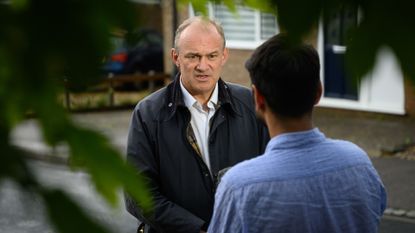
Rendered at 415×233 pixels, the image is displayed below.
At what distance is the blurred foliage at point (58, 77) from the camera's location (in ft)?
3.74

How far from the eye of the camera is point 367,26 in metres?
1.22

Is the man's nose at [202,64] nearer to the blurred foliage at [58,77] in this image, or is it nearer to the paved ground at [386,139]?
the paved ground at [386,139]

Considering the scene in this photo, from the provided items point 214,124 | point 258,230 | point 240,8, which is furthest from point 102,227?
point 214,124

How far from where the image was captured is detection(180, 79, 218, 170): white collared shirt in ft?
Answer: 12.7

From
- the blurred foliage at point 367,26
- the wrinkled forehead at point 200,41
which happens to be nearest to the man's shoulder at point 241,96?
the wrinkled forehead at point 200,41

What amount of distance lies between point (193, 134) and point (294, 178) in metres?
1.25

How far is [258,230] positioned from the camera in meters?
2.68

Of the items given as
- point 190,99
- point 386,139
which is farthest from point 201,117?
point 386,139

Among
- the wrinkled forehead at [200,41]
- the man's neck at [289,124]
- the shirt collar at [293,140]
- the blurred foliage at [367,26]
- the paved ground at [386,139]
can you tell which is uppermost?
the blurred foliage at [367,26]

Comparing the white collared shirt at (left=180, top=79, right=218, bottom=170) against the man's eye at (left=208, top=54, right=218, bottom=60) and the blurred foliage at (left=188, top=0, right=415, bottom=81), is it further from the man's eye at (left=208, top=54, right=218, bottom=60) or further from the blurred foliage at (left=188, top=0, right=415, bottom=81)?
the blurred foliage at (left=188, top=0, right=415, bottom=81)

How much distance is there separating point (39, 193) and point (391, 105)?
43.5 ft

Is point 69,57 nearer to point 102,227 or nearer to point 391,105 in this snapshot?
point 102,227

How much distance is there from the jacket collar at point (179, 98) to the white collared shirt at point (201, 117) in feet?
0.09

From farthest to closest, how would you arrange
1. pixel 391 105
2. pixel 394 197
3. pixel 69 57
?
pixel 391 105
pixel 394 197
pixel 69 57
